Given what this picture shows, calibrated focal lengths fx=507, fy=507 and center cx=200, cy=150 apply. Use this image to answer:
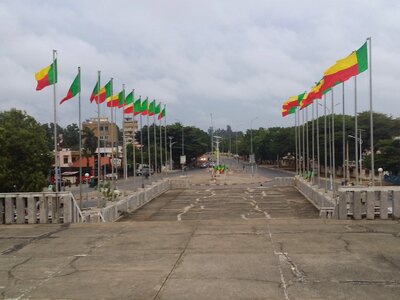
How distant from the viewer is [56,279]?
7.52 m

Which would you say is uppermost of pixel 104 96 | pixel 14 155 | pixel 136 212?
pixel 104 96

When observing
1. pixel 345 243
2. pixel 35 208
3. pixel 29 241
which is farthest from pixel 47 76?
pixel 345 243

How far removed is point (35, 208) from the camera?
46.4 feet

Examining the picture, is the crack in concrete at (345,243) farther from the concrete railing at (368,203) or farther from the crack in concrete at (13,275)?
the crack in concrete at (13,275)

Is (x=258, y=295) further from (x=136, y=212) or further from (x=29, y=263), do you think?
(x=136, y=212)

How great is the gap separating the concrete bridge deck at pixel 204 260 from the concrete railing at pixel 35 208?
2.18 ft

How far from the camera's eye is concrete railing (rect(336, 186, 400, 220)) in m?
13.6

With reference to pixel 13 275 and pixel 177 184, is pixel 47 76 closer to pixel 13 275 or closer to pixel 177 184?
pixel 13 275

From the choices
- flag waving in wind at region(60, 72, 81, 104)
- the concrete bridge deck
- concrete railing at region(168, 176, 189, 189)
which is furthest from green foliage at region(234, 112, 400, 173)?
the concrete bridge deck

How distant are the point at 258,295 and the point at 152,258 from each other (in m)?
2.81

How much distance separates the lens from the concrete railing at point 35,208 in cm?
1412

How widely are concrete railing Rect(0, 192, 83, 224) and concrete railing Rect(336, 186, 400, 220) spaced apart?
7.66 meters

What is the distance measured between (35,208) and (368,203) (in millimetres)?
9154

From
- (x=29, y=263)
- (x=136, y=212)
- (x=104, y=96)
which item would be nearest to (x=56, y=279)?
(x=29, y=263)
